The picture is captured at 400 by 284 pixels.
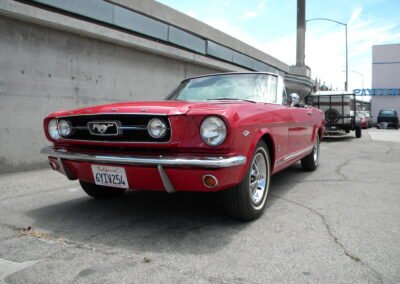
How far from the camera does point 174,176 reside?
2.87 meters

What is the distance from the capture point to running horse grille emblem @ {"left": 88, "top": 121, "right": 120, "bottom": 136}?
3.15 m

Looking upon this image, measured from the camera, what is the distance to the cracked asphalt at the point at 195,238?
2361 millimetres

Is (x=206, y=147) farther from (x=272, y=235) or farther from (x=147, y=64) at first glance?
(x=147, y=64)

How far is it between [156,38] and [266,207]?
6.50m

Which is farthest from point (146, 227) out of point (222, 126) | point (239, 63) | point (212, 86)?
point (239, 63)

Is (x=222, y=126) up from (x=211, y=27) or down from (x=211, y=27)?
down

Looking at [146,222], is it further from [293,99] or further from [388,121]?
[388,121]

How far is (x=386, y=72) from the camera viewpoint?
121 feet

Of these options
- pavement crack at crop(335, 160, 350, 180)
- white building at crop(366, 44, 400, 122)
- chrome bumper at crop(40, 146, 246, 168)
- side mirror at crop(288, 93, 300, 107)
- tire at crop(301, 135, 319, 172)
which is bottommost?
pavement crack at crop(335, 160, 350, 180)

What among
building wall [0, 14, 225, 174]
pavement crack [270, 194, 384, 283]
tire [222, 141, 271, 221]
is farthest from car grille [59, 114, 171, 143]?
building wall [0, 14, 225, 174]

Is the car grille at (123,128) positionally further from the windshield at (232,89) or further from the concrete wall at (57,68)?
the concrete wall at (57,68)

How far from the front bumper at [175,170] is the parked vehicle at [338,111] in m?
12.3

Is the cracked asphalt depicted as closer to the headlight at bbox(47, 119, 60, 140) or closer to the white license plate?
the white license plate

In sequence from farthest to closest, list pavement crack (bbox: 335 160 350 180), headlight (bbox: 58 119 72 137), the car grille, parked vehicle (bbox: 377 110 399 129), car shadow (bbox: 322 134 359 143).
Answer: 1. parked vehicle (bbox: 377 110 399 129)
2. car shadow (bbox: 322 134 359 143)
3. pavement crack (bbox: 335 160 350 180)
4. headlight (bbox: 58 119 72 137)
5. the car grille
